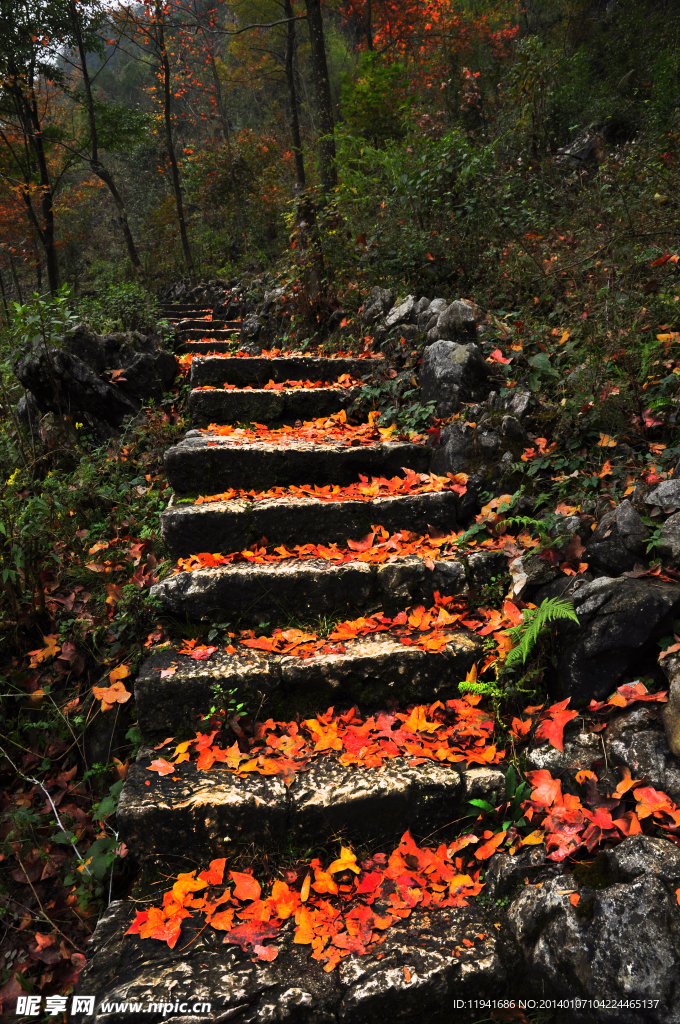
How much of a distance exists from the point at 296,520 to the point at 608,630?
1.66 metres

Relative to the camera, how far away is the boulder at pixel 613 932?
4.23 feet

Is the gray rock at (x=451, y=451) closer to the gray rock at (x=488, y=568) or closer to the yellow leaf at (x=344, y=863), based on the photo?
the gray rock at (x=488, y=568)

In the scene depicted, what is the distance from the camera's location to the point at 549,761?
1.85m

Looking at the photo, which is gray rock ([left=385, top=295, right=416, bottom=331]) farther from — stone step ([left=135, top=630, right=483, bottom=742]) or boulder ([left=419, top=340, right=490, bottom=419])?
stone step ([left=135, top=630, right=483, bottom=742])

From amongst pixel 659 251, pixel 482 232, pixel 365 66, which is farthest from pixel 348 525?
pixel 365 66

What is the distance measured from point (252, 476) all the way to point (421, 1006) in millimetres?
2571

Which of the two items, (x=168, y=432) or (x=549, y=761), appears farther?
(x=168, y=432)

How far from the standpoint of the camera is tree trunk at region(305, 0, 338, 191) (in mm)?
7156

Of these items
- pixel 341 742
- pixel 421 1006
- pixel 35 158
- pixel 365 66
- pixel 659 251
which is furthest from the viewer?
pixel 35 158

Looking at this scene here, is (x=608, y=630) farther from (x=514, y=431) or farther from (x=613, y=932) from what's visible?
(x=514, y=431)

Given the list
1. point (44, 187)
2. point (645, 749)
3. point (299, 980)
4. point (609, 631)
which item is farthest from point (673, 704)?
point (44, 187)

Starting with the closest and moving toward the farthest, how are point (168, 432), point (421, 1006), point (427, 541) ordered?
point (421, 1006) < point (427, 541) < point (168, 432)

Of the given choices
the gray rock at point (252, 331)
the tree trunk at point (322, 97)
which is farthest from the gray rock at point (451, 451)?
the tree trunk at point (322, 97)

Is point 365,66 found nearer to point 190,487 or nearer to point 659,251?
point 659,251
